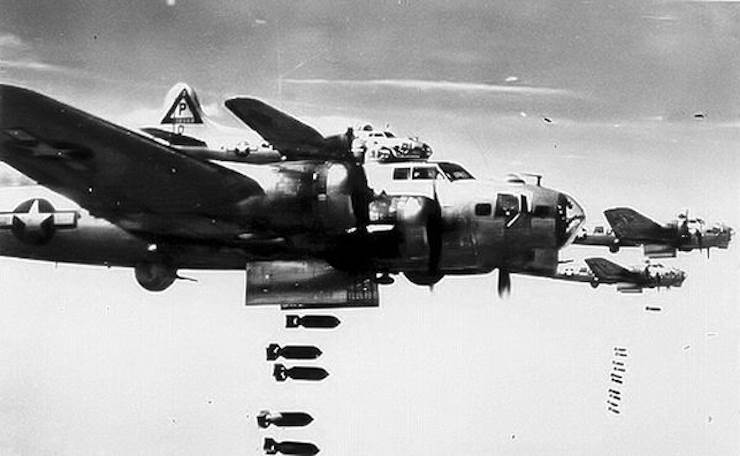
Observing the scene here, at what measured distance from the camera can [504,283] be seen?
13.1 feet

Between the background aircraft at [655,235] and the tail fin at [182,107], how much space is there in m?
1.53

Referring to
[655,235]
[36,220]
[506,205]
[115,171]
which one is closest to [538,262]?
[506,205]

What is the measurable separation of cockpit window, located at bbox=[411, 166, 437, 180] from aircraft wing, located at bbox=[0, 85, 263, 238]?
60 centimetres

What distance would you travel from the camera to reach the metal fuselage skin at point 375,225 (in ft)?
12.7

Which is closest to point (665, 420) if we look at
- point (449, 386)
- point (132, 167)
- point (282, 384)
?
point (449, 386)

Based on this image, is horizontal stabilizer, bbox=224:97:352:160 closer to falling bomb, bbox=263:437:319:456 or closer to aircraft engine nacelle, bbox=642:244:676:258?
falling bomb, bbox=263:437:319:456

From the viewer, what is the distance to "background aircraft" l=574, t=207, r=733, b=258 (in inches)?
157

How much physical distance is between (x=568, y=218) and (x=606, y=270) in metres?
0.29

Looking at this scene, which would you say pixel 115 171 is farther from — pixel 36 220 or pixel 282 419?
pixel 282 419

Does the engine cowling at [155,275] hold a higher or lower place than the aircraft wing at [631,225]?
lower

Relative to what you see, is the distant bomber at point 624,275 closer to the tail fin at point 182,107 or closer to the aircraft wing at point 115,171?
the aircraft wing at point 115,171

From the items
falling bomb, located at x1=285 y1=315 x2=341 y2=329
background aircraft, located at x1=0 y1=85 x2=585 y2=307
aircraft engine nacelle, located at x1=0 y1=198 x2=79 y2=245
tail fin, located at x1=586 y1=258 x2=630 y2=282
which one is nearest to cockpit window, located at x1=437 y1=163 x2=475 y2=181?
background aircraft, located at x1=0 y1=85 x2=585 y2=307

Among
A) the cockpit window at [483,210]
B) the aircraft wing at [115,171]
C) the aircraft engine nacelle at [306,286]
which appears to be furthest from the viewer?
the aircraft engine nacelle at [306,286]

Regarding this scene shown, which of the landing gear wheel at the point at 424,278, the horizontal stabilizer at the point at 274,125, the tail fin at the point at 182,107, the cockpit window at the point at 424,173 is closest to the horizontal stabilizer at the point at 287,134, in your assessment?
the horizontal stabilizer at the point at 274,125
